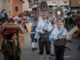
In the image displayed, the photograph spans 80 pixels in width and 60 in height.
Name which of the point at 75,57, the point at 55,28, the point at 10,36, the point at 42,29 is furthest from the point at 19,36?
the point at 75,57

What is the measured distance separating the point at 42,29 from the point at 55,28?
1181mm

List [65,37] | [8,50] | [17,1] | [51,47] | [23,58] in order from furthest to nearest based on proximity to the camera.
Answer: [17,1]
[23,58]
[51,47]
[65,37]
[8,50]

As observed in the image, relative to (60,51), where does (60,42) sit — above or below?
above

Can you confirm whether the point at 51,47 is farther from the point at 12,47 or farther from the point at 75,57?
the point at 12,47

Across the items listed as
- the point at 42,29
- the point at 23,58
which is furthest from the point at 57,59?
the point at 23,58

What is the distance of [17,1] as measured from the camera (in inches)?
2240

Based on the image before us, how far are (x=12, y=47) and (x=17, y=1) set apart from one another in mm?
49581

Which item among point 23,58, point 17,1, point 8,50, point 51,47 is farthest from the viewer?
point 17,1

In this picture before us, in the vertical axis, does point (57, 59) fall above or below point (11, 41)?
below

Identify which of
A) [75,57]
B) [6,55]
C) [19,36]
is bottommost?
[75,57]

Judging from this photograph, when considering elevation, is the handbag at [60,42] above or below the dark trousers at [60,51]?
above

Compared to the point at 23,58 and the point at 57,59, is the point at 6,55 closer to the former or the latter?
the point at 57,59

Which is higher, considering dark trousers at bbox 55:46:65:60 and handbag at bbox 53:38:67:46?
handbag at bbox 53:38:67:46

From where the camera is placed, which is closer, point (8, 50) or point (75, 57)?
point (8, 50)
